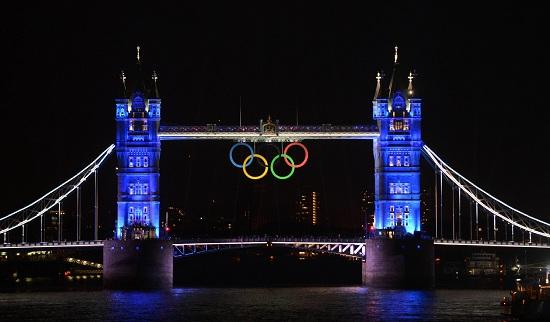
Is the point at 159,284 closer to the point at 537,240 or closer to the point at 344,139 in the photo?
the point at 344,139

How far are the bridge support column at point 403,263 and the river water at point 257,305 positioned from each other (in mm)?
2009

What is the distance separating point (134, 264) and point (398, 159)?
81.8 ft

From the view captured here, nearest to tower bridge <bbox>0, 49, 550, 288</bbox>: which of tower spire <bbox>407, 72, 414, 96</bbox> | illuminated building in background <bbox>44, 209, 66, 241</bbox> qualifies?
tower spire <bbox>407, 72, 414, 96</bbox>

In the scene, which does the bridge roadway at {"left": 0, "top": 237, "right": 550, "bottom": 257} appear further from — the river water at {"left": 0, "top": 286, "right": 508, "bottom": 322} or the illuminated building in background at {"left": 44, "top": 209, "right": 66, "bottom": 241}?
the illuminated building in background at {"left": 44, "top": 209, "right": 66, "bottom": 241}

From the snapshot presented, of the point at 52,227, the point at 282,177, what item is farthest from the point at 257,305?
the point at 52,227

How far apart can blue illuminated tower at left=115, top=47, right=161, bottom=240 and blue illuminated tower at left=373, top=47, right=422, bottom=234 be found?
1949cm

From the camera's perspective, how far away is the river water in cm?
9869

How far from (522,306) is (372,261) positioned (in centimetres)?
4070

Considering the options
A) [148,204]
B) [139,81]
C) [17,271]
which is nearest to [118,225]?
[148,204]

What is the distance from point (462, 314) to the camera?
100 meters

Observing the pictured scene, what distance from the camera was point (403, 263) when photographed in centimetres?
13100

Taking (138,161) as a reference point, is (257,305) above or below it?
below

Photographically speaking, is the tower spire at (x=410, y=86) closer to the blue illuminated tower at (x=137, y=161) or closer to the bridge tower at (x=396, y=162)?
the bridge tower at (x=396, y=162)

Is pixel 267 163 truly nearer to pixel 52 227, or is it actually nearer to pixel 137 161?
pixel 137 161
